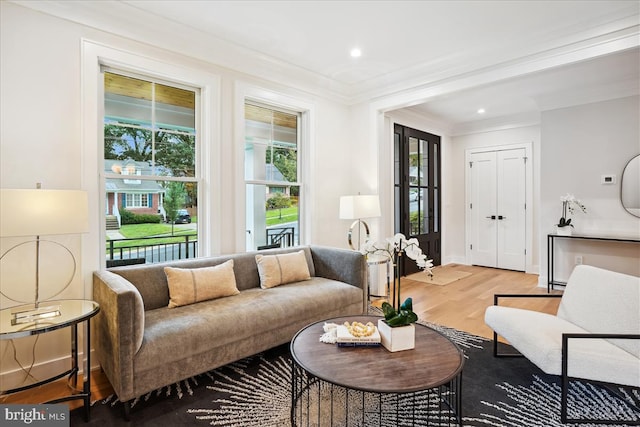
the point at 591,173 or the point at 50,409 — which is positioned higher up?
the point at 591,173

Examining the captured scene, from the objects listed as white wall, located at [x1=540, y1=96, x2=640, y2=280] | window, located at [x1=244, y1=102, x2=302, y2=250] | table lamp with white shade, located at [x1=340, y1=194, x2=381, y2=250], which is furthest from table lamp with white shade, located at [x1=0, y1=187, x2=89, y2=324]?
white wall, located at [x1=540, y1=96, x2=640, y2=280]

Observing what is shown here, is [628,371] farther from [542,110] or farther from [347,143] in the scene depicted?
[542,110]

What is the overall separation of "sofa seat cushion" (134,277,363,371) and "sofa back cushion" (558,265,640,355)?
1.69 metres

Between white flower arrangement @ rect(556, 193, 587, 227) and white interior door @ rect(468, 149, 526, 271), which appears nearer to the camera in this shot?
white flower arrangement @ rect(556, 193, 587, 227)

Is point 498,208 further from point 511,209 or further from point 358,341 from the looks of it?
point 358,341

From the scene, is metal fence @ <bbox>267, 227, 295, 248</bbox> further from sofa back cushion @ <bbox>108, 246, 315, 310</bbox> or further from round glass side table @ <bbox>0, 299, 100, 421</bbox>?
round glass side table @ <bbox>0, 299, 100, 421</bbox>

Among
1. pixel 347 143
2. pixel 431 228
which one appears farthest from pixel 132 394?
pixel 431 228

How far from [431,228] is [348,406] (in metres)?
4.69

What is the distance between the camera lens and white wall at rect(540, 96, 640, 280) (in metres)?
4.34

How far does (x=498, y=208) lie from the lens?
620 centimetres

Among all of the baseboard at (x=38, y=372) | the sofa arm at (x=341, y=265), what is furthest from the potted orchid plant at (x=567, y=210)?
the baseboard at (x=38, y=372)

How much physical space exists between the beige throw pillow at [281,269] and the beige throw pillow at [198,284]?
0.36 m

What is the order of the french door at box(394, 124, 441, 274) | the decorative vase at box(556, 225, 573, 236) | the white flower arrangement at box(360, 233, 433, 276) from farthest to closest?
the french door at box(394, 124, 441, 274)
the decorative vase at box(556, 225, 573, 236)
the white flower arrangement at box(360, 233, 433, 276)

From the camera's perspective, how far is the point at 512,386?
2.29 metres
